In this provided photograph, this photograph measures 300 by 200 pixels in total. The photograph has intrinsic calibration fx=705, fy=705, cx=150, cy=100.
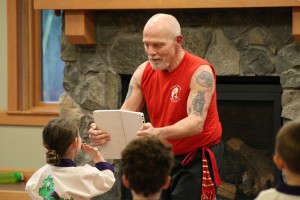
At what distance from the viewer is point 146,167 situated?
6.57 ft

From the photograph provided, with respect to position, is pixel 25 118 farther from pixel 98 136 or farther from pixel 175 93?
pixel 175 93

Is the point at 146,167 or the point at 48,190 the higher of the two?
the point at 146,167

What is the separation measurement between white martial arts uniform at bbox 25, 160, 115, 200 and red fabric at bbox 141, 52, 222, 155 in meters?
0.49

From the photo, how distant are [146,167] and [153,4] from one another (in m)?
2.10

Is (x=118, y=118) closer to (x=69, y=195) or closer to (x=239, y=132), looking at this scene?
(x=69, y=195)

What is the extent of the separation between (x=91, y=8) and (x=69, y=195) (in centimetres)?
164

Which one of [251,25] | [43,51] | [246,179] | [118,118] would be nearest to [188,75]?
[118,118]

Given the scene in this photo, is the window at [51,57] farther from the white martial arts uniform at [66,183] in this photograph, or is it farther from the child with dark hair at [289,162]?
the child with dark hair at [289,162]

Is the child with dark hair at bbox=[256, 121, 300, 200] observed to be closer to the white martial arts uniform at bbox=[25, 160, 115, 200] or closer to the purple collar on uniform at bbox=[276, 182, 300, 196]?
the purple collar on uniform at bbox=[276, 182, 300, 196]

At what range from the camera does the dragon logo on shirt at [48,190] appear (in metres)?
2.66

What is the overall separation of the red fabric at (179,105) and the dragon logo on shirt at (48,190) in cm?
63

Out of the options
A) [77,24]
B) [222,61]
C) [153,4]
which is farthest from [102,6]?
[222,61]

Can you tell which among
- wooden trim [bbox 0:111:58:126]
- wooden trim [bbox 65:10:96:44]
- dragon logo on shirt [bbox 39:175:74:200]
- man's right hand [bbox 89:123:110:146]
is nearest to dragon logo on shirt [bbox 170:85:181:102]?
man's right hand [bbox 89:123:110:146]

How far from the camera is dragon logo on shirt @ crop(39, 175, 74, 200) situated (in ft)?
8.72
